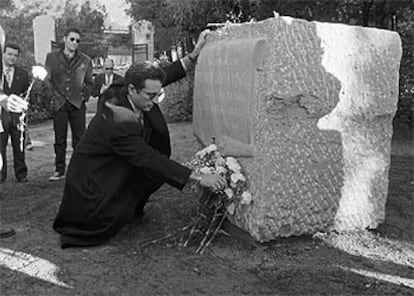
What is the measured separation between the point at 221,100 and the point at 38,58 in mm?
12132

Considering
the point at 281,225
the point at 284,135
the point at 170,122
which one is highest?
the point at 284,135

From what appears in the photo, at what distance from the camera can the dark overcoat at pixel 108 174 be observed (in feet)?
10.8

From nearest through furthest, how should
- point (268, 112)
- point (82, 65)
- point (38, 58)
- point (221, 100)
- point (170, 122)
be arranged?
point (268, 112) → point (221, 100) → point (82, 65) → point (170, 122) → point (38, 58)

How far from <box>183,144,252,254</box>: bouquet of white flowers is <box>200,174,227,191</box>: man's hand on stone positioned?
71 mm

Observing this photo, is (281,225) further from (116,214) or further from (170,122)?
(170,122)

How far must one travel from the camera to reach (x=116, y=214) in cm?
341

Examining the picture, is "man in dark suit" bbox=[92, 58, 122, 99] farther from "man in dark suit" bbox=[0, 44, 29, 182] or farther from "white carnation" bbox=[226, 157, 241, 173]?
"white carnation" bbox=[226, 157, 241, 173]

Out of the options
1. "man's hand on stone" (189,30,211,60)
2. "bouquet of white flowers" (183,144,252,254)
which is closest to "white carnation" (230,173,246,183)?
"bouquet of white flowers" (183,144,252,254)

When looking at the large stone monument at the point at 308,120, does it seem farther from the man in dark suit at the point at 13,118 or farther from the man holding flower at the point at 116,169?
the man in dark suit at the point at 13,118

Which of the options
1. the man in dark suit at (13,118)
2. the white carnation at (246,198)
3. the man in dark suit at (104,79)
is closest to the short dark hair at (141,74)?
the white carnation at (246,198)

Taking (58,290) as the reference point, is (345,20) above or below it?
above

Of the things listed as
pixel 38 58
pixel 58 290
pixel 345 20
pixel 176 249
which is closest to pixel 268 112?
pixel 176 249

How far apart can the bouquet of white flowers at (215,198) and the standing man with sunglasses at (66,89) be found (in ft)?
7.99

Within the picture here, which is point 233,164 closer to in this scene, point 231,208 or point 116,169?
point 231,208
